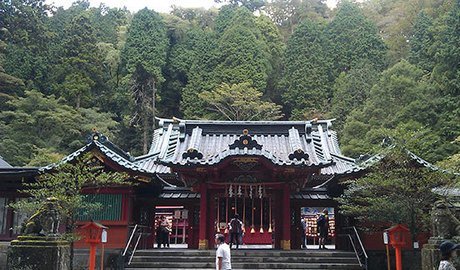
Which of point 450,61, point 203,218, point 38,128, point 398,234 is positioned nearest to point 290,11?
point 450,61

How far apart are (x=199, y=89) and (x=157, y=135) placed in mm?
20734

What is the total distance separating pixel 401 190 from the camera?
42.1ft

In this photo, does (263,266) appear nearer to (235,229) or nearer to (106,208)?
(235,229)

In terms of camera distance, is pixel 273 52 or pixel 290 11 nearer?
pixel 273 52

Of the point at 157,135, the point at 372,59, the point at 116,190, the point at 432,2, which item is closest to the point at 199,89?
the point at 372,59

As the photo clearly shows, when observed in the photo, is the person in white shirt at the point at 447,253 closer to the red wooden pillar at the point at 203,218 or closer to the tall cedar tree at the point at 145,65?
the red wooden pillar at the point at 203,218

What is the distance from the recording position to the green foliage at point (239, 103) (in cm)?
3866

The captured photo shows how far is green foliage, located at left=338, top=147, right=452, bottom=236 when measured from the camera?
41.8 feet

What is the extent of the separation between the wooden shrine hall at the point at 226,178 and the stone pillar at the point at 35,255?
18.4 ft

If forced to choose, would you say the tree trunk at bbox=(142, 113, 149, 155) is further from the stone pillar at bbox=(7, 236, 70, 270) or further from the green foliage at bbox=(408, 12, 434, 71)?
the stone pillar at bbox=(7, 236, 70, 270)

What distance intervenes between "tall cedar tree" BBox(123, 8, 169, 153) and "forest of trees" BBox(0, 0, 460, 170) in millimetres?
102

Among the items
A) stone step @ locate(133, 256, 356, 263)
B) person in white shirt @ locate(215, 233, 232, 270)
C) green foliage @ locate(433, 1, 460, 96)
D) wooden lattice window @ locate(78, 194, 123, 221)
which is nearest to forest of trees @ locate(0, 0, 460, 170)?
green foliage @ locate(433, 1, 460, 96)

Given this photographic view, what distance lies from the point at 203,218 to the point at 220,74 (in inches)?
1086

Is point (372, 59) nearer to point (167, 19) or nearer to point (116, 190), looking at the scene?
point (167, 19)
